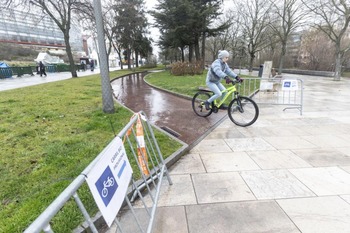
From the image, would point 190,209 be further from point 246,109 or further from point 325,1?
point 325,1

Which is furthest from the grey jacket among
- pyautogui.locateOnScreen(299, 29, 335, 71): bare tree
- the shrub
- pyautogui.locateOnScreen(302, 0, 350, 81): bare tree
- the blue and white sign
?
pyautogui.locateOnScreen(299, 29, 335, 71): bare tree

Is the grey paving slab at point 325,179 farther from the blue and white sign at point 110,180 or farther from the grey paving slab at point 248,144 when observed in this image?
the blue and white sign at point 110,180

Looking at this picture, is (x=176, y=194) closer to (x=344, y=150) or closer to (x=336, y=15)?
(x=344, y=150)

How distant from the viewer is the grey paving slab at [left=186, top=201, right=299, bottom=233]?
2.26 m

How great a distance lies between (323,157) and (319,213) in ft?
5.74

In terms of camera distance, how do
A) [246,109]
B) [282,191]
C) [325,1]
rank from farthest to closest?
[325,1], [246,109], [282,191]

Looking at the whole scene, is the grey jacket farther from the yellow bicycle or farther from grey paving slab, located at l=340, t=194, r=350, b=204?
grey paving slab, located at l=340, t=194, r=350, b=204

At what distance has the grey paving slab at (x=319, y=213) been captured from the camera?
2229 mm

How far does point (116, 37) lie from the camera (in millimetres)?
35250

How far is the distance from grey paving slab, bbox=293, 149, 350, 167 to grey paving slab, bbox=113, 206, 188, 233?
8.43 feet

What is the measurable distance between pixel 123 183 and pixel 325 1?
2307 cm

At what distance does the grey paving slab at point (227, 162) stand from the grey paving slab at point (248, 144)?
0.97ft

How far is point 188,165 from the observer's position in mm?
3721

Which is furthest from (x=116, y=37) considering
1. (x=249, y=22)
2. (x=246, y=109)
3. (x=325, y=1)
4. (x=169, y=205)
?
(x=169, y=205)
